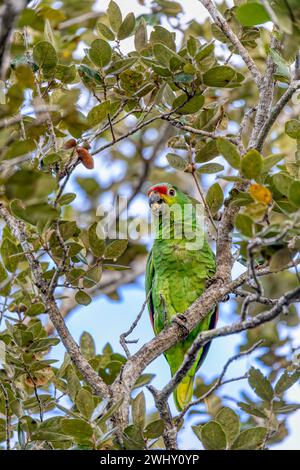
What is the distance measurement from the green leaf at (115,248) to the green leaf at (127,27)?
0.85 m

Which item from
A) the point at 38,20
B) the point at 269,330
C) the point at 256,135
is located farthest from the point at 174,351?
the point at 38,20

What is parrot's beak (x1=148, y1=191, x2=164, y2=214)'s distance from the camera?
13.1 ft

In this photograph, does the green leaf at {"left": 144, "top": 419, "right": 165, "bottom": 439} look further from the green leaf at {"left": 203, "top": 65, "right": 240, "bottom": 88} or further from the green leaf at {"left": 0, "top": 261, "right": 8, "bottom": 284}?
the green leaf at {"left": 203, "top": 65, "right": 240, "bottom": 88}

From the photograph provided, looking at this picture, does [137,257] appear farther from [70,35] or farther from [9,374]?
[9,374]

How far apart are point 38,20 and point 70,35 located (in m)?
2.43

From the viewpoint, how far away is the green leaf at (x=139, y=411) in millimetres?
2162

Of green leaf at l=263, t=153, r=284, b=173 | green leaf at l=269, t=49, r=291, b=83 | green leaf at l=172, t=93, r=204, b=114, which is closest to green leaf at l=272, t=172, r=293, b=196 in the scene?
green leaf at l=263, t=153, r=284, b=173

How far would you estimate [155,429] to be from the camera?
215 cm

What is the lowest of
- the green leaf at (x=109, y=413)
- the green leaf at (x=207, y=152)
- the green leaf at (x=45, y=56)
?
the green leaf at (x=109, y=413)

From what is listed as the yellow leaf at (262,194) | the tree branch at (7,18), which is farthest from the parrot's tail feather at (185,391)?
the tree branch at (7,18)

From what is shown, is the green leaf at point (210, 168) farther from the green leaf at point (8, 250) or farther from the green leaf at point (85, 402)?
the green leaf at point (85, 402)

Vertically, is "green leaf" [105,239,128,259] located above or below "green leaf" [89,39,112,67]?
below

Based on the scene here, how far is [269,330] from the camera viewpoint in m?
4.04

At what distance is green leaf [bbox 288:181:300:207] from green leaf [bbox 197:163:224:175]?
0.94 metres
